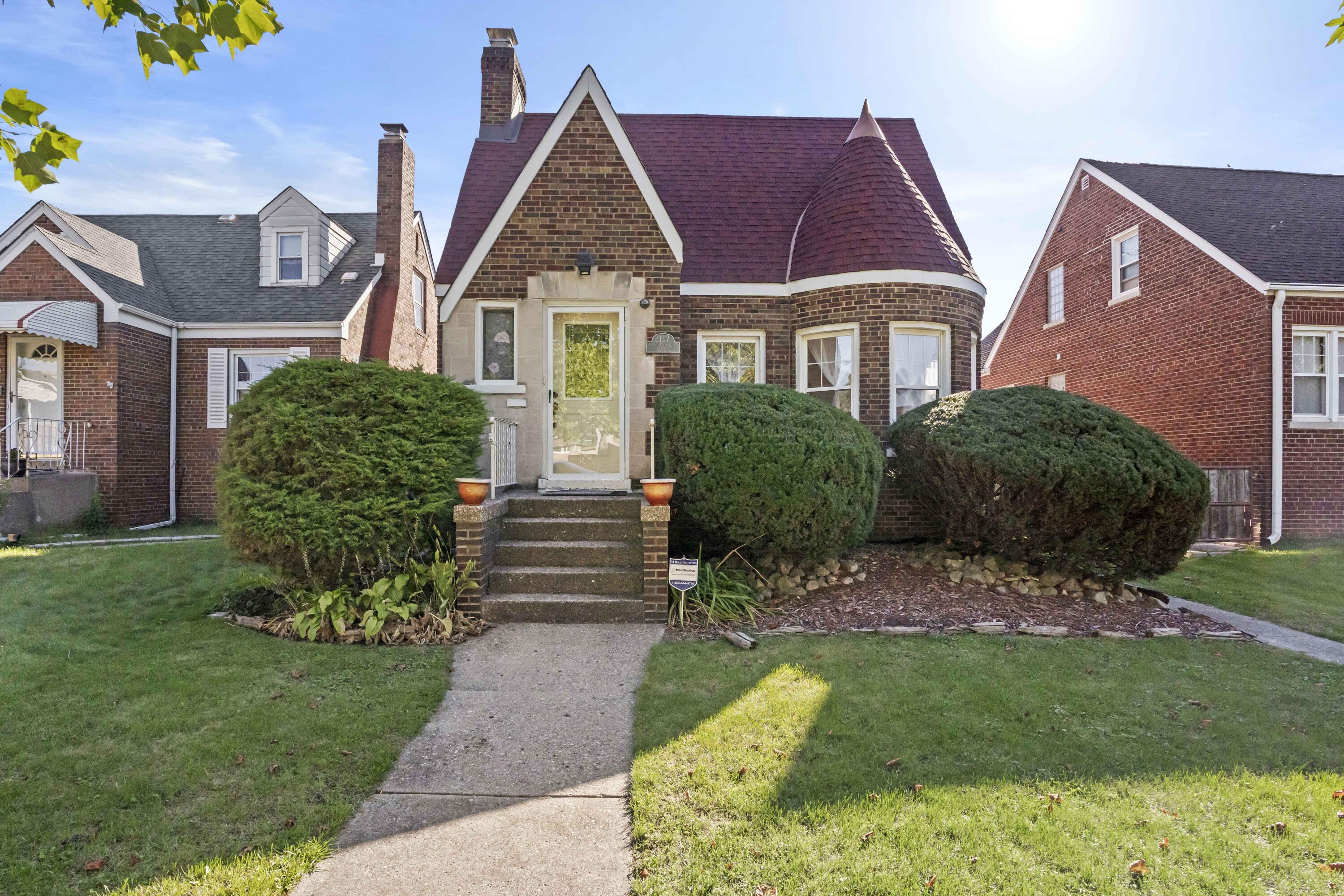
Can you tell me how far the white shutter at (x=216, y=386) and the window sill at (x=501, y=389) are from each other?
836 cm

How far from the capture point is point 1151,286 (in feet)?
45.6

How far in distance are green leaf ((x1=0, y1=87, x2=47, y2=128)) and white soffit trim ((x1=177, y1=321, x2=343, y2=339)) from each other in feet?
36.5

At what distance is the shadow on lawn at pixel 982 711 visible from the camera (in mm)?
3406

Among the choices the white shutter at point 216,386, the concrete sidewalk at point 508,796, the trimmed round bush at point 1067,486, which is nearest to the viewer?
the concrete sidewalk at point 508,796

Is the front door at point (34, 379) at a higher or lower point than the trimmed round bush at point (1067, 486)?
higher

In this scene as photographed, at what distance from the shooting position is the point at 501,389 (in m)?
8.64

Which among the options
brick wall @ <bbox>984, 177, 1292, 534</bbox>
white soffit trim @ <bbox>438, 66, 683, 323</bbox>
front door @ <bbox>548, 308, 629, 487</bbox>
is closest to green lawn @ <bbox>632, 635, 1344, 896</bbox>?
front door @ <bbox>548, 308, 629, 487</bbox>

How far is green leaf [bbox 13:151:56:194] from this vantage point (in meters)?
3.20

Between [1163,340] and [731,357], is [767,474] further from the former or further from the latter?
[1163,340]

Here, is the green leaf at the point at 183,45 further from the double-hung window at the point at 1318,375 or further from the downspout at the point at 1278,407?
the double-hung window at the point at 1318,375

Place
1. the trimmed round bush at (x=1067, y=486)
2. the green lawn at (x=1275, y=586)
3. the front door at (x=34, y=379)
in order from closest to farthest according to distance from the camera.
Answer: the trimmed round bush at (x=1067, y=486) < the green lawn at (x=1275, y=586) < the front door at (x=34, y=379)

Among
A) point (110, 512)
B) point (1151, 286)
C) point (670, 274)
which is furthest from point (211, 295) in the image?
point (1151, 286)

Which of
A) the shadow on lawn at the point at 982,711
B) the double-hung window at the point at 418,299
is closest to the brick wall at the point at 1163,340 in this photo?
the shadow on lawn at the point at 982,711

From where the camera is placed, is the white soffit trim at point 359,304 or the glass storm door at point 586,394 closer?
the glass storm door at point 586,394
